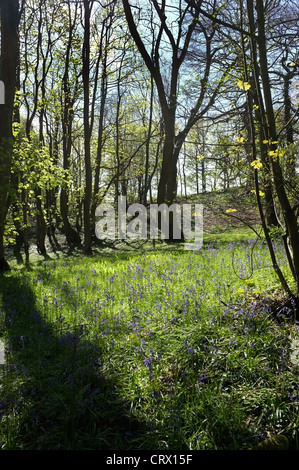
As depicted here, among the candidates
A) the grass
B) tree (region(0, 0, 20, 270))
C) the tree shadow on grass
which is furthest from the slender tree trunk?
the tree shadow on grass

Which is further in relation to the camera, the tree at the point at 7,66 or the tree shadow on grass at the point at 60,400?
the tree at the point at 7,66

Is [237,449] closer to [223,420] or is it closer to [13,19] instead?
[223,420]

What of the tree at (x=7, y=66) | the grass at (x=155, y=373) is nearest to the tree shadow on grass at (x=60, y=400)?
the grass at (x=155, y=373)

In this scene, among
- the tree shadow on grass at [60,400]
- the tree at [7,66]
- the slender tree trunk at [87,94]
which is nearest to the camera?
the tree shadow on grass at [60,400]

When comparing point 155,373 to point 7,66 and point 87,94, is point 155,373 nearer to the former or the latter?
point 7,66

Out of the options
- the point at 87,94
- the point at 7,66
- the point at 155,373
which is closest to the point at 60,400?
the point at 155,373

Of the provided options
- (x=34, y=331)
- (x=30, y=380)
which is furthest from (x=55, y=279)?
(x=30, y=380)

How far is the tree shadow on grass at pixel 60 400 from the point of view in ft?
6.42

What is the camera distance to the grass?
1.97 metres

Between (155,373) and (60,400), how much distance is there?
0.77m

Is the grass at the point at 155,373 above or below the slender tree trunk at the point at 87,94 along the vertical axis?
below

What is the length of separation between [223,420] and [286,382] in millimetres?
621

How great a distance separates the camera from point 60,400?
2.28 meters

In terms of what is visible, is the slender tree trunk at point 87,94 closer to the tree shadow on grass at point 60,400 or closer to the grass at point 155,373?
the grass at point 155,373
